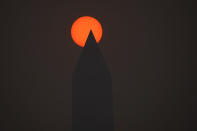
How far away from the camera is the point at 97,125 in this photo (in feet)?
10.2

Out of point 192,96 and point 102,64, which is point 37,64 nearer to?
point 102,64

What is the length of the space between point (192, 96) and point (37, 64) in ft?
14.2

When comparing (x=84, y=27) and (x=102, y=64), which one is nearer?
(x=102, y=64)

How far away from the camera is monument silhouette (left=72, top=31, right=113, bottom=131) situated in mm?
3107

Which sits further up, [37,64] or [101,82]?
[37,64]

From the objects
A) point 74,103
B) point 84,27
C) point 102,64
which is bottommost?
point 74,103

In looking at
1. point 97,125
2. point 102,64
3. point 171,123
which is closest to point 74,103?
point 97,125

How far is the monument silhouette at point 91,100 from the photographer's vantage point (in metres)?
3.11

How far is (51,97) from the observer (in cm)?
482

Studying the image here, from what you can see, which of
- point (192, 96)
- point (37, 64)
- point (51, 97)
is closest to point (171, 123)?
point (192, 96)

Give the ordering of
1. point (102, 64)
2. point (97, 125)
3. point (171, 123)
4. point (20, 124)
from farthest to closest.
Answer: point (171, 123) → point (20, 124) → point (102, 64) → point (97, 125)

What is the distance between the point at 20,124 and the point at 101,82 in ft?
9.00

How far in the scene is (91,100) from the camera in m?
3.14

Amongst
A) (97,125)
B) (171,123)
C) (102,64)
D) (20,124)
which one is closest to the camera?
(97,125)
